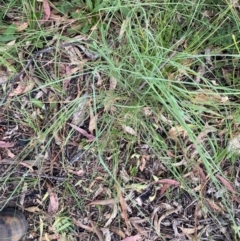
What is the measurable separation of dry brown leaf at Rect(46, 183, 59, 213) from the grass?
13 millimetres

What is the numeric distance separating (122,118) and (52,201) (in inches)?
15.4

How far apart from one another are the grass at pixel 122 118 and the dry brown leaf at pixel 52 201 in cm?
1

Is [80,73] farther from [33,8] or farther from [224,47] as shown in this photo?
[224,47]

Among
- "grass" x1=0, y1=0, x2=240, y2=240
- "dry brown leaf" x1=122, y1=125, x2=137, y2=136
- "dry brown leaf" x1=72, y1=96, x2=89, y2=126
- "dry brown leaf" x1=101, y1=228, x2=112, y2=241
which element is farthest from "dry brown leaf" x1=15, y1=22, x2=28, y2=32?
"dry brown leaf" x1=101, y1=228, x2=112, y2=241

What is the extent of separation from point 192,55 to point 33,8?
0.57 meters

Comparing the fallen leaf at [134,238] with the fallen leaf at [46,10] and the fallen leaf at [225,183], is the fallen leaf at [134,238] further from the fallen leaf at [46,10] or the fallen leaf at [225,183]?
the fallen leaf at [46,10]

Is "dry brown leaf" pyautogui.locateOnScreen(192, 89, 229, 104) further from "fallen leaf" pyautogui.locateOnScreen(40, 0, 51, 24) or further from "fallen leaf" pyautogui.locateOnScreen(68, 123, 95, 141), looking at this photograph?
"fallen leaf" pyautogui.locateOnScreen(40, 0, 51, 24)

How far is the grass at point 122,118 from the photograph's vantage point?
4.53ft

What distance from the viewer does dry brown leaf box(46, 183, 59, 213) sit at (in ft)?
4.66

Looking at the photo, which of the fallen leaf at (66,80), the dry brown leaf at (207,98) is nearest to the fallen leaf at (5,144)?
the fallen leaf at (66,80)

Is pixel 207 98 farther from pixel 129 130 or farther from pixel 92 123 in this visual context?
pixel 92 123

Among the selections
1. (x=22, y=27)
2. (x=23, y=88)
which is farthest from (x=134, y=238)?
(x=22, y=27)

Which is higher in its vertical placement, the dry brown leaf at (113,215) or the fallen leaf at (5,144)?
the fallen leaf at (5,144)

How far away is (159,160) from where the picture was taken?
4.71 feet
